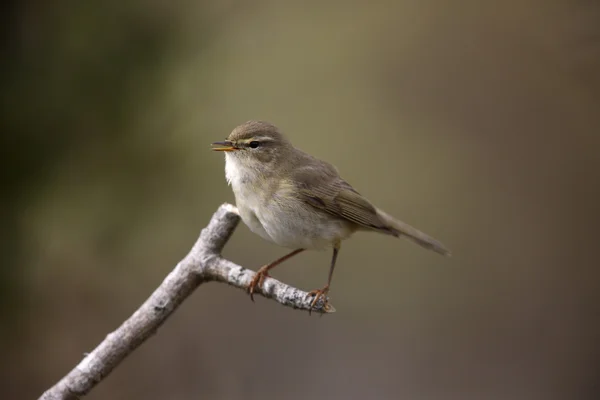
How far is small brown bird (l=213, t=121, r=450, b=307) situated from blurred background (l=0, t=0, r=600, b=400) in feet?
1.67

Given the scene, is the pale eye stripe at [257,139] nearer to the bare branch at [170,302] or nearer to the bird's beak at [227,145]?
the bird's beak at [227,145]

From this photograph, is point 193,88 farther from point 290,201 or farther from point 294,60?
point 294,60

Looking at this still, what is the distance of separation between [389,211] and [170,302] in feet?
11.0

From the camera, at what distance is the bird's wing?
318 centimetres

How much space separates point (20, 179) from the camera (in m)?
2.86

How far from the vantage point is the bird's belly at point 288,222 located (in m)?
3.01

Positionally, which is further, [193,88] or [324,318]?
[324,318]

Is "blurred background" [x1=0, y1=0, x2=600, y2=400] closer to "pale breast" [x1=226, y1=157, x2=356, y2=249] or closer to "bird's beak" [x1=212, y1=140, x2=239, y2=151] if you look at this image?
"bird's beak" [x1=212, y1=140, x2=239, y2=151]

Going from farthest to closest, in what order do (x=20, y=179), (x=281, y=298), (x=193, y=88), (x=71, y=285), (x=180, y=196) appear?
(x=180, y=196) < (x=71, y=285) < (x=193, y=88) < (x=20, y=179) < (x=281, y=298)

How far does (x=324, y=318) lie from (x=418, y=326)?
0.85m

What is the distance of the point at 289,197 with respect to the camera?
3100mm

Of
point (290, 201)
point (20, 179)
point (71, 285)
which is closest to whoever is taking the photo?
point (20, 179)

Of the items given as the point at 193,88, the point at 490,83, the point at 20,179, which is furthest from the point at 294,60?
the point at 20,179

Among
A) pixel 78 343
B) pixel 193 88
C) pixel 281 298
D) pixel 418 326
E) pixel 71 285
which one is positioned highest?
pixel 193 88
